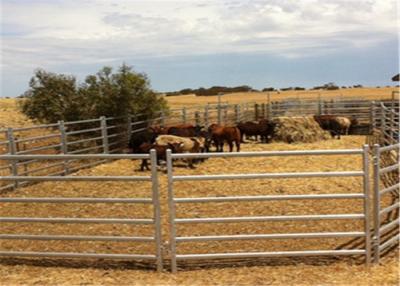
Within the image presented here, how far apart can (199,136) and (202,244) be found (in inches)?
388

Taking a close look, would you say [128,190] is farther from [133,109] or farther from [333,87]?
[333,87]

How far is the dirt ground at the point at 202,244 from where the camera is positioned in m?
5.57

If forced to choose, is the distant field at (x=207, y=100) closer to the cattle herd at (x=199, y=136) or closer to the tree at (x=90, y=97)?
the tree at (x=90, y=97)

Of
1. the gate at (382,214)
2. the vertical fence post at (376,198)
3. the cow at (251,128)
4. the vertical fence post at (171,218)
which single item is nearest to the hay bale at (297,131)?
the cow at (251,128)

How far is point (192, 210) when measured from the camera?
8.49m

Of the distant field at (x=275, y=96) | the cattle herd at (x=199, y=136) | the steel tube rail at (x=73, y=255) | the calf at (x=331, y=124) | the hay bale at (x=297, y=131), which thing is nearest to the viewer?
the steel tube rail at (x=73, y=255)

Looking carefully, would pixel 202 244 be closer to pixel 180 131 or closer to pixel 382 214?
pixel 382 214

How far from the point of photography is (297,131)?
1969cm

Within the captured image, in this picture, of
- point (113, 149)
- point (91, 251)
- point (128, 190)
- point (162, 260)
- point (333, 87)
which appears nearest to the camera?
point (162, 260)

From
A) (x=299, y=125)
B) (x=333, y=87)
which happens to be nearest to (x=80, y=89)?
(x=299, y=125)

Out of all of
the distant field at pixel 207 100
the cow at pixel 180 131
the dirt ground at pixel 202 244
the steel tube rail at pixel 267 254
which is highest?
the distant field at pixel 207 100

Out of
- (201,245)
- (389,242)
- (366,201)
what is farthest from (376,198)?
(201,245)

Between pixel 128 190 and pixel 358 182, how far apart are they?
4.81 meters

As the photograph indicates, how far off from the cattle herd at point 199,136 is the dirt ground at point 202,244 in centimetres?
198
